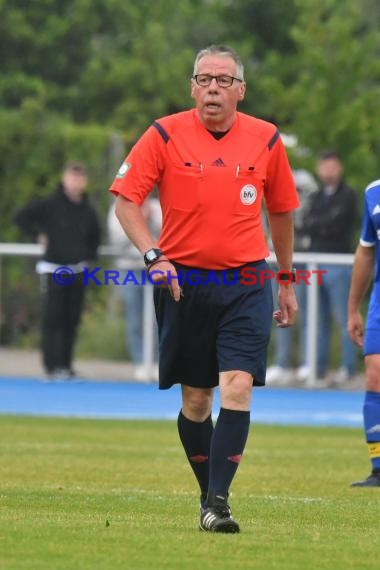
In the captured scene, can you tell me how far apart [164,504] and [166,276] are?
1.84 meters

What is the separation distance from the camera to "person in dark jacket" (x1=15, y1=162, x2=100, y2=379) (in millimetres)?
20031

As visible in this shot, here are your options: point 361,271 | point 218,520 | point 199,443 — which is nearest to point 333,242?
point 361,271

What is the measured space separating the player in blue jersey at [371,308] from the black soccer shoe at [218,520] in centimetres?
302

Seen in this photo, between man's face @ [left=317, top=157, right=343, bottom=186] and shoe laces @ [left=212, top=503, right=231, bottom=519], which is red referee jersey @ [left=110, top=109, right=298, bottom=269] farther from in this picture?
man's face @ [left=317, top=157, right=343, bottom=186]

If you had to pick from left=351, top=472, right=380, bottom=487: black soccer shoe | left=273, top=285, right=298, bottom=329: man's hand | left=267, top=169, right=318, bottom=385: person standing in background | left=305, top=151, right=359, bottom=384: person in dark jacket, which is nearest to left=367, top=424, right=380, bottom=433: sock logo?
left=351, top=472, right=380, bottom=487: black soccer shoe

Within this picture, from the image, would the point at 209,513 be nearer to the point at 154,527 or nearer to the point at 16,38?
the point at 154,527

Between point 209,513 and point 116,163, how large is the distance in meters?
18.1

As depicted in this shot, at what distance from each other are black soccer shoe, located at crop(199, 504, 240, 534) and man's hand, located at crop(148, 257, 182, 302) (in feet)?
3.20

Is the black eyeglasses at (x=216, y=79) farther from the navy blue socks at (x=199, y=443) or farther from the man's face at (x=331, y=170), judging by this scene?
the man's face at (x=331, y=170)

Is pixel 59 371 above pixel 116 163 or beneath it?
beneath

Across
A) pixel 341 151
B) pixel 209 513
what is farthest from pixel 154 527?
pixel 341 151

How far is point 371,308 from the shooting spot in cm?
1078

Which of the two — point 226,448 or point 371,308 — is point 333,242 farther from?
point 226,448

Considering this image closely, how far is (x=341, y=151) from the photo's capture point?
82.7 ft
